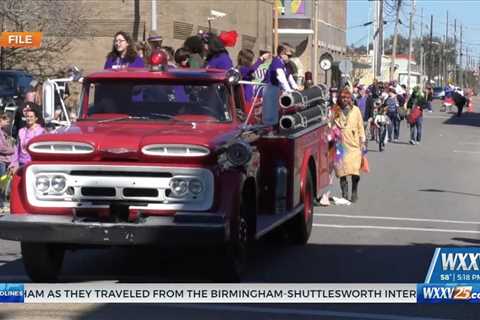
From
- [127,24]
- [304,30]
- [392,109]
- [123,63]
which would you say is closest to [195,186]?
[123,63]

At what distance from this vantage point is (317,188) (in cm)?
1381

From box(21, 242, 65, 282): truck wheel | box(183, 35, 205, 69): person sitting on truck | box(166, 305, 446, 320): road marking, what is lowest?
box(166, 305, 446, 320): road marking

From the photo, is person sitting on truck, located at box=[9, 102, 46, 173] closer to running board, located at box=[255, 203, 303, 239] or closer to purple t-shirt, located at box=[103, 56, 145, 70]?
purple t-shirt, located at box=[103, 56, 145, 70]

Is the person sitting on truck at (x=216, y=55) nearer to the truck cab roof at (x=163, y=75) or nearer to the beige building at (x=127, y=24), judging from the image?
the truck cab roof at (x=163, y=75)

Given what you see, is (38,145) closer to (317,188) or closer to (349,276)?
(349,276)

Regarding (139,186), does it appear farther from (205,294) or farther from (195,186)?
(205,294)

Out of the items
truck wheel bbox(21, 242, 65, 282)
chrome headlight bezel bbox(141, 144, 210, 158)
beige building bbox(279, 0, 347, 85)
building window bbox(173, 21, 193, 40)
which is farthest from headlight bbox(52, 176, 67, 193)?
beige building bbox(279, 0, 347, 85)

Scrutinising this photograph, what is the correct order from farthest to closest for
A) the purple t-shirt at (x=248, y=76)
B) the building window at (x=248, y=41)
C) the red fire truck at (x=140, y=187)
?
the building window at (x=248, y=41), the purple t-shirt at (x=248, y=76), the red fire truck at (x=140, y=187)

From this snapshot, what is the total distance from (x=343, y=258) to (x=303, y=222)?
1.21 meters

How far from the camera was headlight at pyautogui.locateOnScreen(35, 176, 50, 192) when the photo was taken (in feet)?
30.4

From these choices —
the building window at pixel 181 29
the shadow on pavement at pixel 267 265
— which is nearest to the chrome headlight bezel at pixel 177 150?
the shadow on pavement at pixel 267 265

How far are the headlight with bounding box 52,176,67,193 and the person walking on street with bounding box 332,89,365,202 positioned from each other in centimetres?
824

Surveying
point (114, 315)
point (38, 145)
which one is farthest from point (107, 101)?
point (114, 315)

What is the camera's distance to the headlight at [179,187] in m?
9.02
